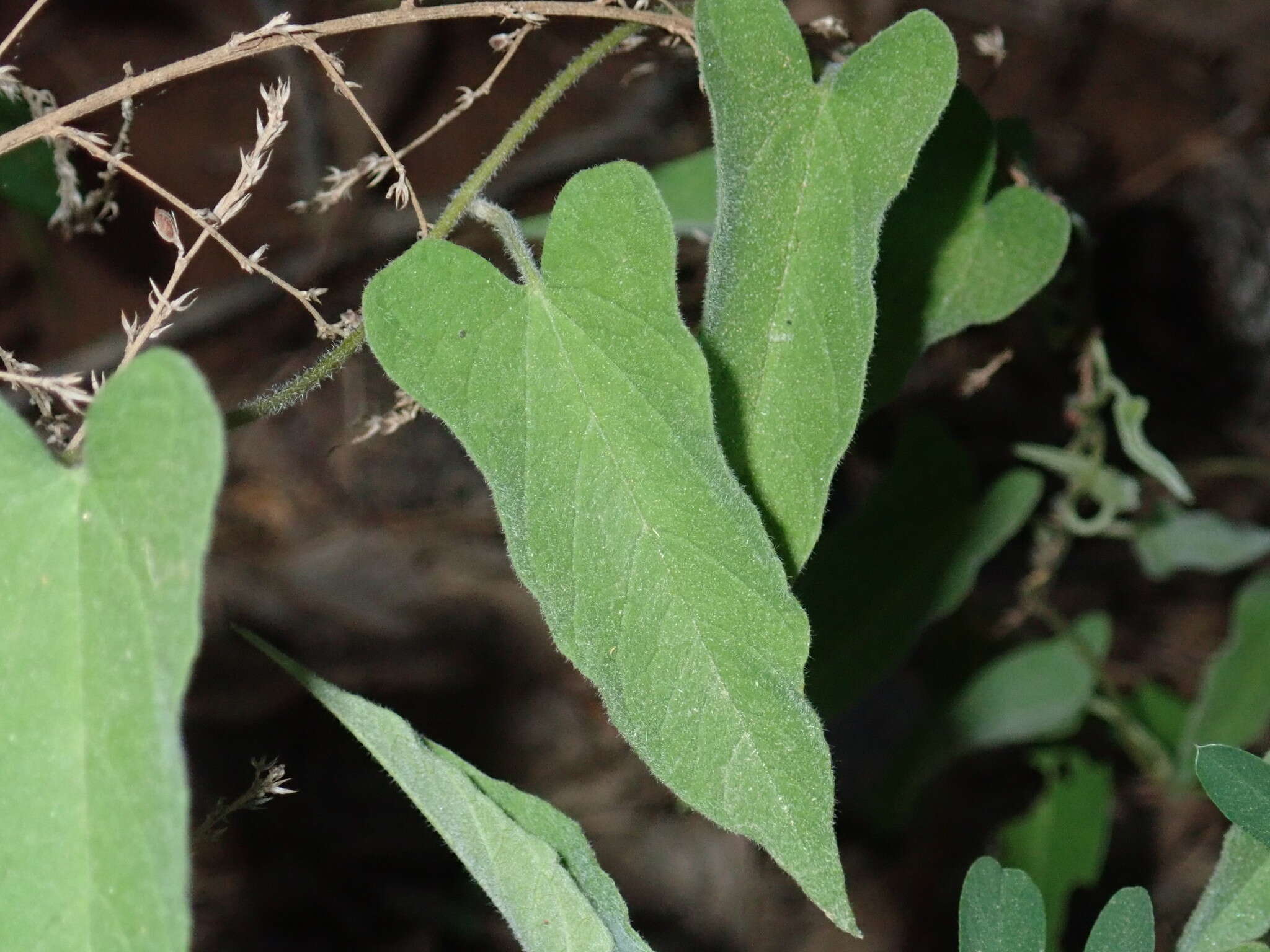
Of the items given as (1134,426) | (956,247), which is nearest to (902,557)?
(1134,426)

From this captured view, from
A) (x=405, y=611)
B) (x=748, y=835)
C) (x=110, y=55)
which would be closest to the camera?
(x=748, y=835)

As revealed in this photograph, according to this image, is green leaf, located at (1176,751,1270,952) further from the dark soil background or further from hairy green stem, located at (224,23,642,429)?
the dark soil background

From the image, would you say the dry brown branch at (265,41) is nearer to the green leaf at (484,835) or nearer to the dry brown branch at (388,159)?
the dry brown branch at (388,159)

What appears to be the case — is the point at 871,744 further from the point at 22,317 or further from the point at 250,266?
the point at 22,317

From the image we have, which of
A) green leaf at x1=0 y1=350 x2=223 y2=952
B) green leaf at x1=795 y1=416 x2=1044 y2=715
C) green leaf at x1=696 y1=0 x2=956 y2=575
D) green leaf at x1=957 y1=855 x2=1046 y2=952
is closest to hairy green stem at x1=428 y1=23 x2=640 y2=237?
green leaf at x1=696 y1=0 x2=956 y2=575

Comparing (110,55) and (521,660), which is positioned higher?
(110,55)

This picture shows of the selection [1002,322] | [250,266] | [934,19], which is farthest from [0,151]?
[1002,322]

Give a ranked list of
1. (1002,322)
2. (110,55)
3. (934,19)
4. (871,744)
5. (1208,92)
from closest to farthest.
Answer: (934,19), (1002,322), (871,744), (110,55), (1208,92)
